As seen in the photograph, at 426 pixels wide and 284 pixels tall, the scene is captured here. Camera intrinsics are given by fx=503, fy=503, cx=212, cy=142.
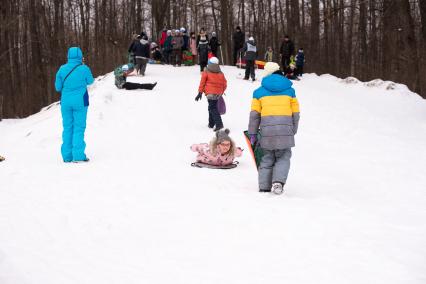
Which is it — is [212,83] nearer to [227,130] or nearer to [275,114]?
[227,130]

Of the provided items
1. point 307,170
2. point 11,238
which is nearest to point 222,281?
point 11,238

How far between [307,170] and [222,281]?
5.40 meters

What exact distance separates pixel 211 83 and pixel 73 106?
4042mm

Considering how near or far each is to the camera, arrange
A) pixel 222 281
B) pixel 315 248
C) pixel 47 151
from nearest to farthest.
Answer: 1. pixel 222 281
2. pixel 315 248
3. pixel 47 151

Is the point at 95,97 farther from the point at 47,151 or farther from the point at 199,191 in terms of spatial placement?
the point at 199,191

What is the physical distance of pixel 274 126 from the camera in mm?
6445

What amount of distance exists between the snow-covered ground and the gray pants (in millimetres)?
241

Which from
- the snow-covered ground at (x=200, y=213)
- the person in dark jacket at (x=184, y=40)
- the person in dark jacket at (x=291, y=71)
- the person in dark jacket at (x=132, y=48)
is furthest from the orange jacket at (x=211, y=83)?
the person in dark jacket at (x=184, y=40)

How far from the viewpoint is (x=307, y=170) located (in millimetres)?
8773

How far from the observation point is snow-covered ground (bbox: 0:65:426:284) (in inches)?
152

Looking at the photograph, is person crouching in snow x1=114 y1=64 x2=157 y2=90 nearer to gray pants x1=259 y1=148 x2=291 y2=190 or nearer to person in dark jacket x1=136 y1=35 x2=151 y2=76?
person in dark jacket x1=136 y1=35 x2=151 y2=76

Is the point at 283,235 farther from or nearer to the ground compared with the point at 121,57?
nearer to the ground

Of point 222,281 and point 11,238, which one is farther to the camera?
point 11,238

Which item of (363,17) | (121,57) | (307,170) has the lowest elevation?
(307,170)
